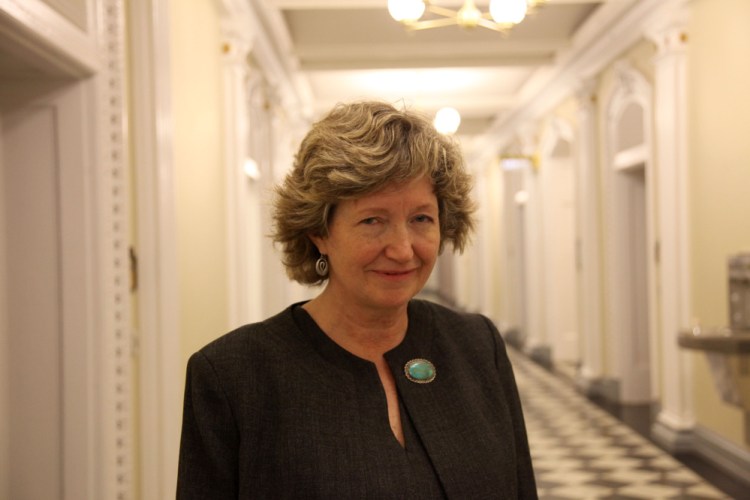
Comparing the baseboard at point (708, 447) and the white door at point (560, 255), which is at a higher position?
the white door at point (560, 255)

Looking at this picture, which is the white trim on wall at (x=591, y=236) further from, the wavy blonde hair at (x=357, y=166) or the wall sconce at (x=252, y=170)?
the wavy blonde hair at (x=357, y=166)

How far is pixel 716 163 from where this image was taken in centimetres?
608

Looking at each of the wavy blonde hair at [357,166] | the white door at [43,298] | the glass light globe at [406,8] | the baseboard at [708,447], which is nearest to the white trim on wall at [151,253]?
the white door at [43,298]

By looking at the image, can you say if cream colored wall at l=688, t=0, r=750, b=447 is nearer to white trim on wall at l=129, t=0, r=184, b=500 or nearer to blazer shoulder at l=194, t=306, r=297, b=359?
white trim on wall at l=129, t=0, r=184, b=500

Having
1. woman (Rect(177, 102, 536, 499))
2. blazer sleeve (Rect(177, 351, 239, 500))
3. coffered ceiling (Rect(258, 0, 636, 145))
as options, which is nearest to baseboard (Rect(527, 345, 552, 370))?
coffered ceiling (Rect(258, 0, 636, 145))

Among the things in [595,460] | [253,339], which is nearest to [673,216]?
[595,460]

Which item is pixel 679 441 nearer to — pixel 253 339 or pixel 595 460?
pixel 595 460

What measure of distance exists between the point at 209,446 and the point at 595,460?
5.45 meters

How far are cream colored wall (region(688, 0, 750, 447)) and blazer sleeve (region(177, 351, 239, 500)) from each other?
5.05m

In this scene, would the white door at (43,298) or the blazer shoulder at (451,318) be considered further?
the white door at (43,298)

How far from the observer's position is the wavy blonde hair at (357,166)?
5.37 ft

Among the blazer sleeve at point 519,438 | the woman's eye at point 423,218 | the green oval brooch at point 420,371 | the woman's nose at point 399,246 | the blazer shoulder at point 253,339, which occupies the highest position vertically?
the woman's eye at point 423,218

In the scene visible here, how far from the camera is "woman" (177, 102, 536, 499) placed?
1565 mm

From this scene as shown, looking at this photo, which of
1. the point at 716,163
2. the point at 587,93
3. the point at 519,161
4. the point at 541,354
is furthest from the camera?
the point at 541,354
